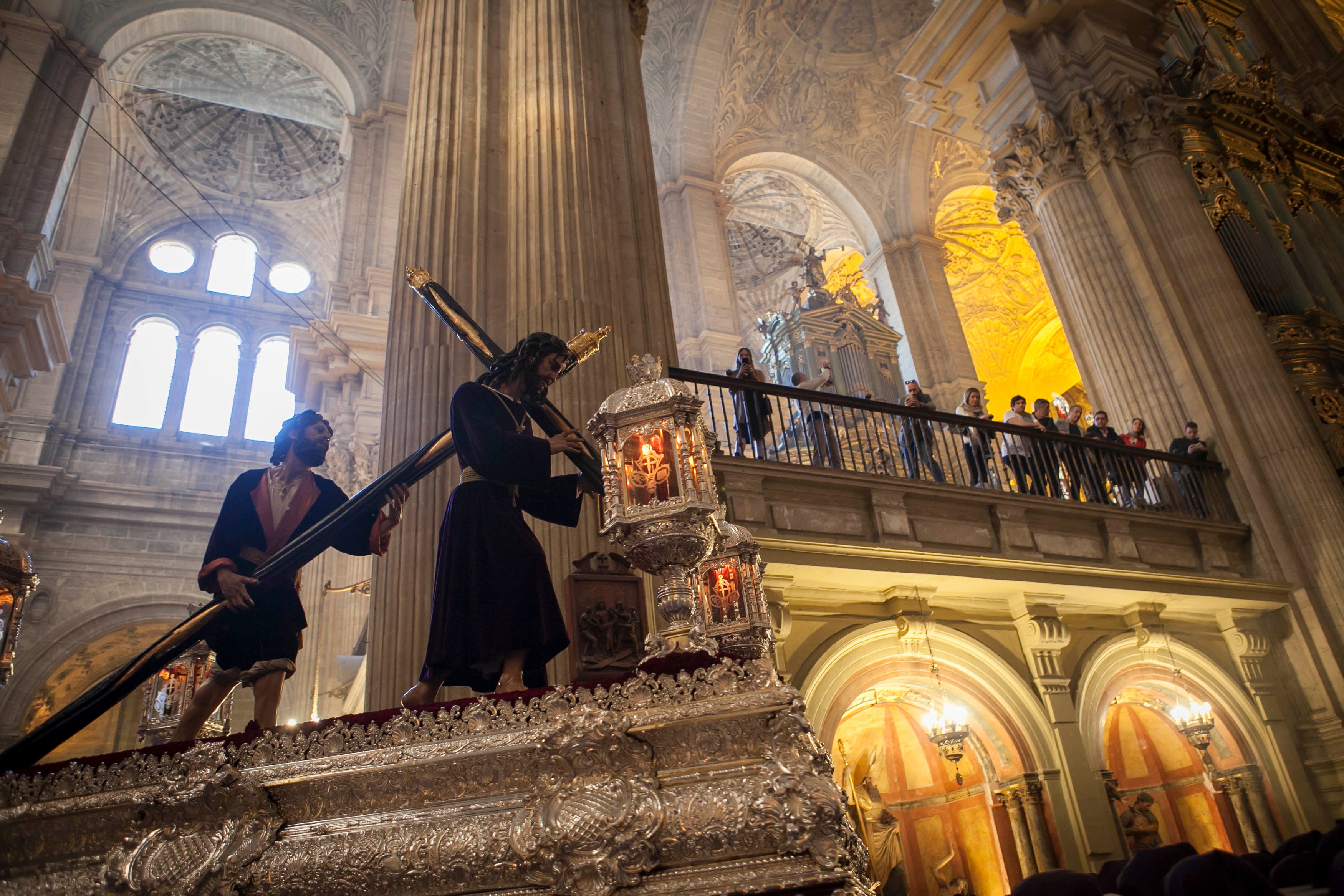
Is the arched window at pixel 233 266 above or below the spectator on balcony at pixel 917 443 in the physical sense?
above

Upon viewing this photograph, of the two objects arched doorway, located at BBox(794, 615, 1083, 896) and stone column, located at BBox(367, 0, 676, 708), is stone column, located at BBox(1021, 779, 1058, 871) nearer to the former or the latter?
arched doorway, located at BBox(794, 615, 1083, 896)

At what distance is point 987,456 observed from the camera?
27.9 ft

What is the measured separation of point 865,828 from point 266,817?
6.54 metres

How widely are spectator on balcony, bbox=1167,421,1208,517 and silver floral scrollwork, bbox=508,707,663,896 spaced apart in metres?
8.55

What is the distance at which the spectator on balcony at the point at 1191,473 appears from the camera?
28.7ft

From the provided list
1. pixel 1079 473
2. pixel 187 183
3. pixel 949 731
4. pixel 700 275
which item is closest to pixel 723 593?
pixel 949 731

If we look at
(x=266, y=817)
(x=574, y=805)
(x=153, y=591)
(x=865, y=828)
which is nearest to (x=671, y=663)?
(x=574, y=805)

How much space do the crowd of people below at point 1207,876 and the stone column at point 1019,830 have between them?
10.4ft

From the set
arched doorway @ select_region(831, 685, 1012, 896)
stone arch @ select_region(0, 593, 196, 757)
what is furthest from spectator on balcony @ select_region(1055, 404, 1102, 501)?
stone arch @ select_region(0, 593, 196, 757)

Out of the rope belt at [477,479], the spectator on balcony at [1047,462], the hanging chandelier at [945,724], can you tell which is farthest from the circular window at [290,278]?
the rope belt at [477,479]

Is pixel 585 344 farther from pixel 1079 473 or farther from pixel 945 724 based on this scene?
pixel 1079 473

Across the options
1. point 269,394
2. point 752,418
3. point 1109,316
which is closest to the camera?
point 752,418

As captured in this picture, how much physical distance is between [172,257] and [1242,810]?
21591 millimetres

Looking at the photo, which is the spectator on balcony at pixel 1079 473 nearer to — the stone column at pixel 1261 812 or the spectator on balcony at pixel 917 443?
the spectator on balcony at pixel 917 443
